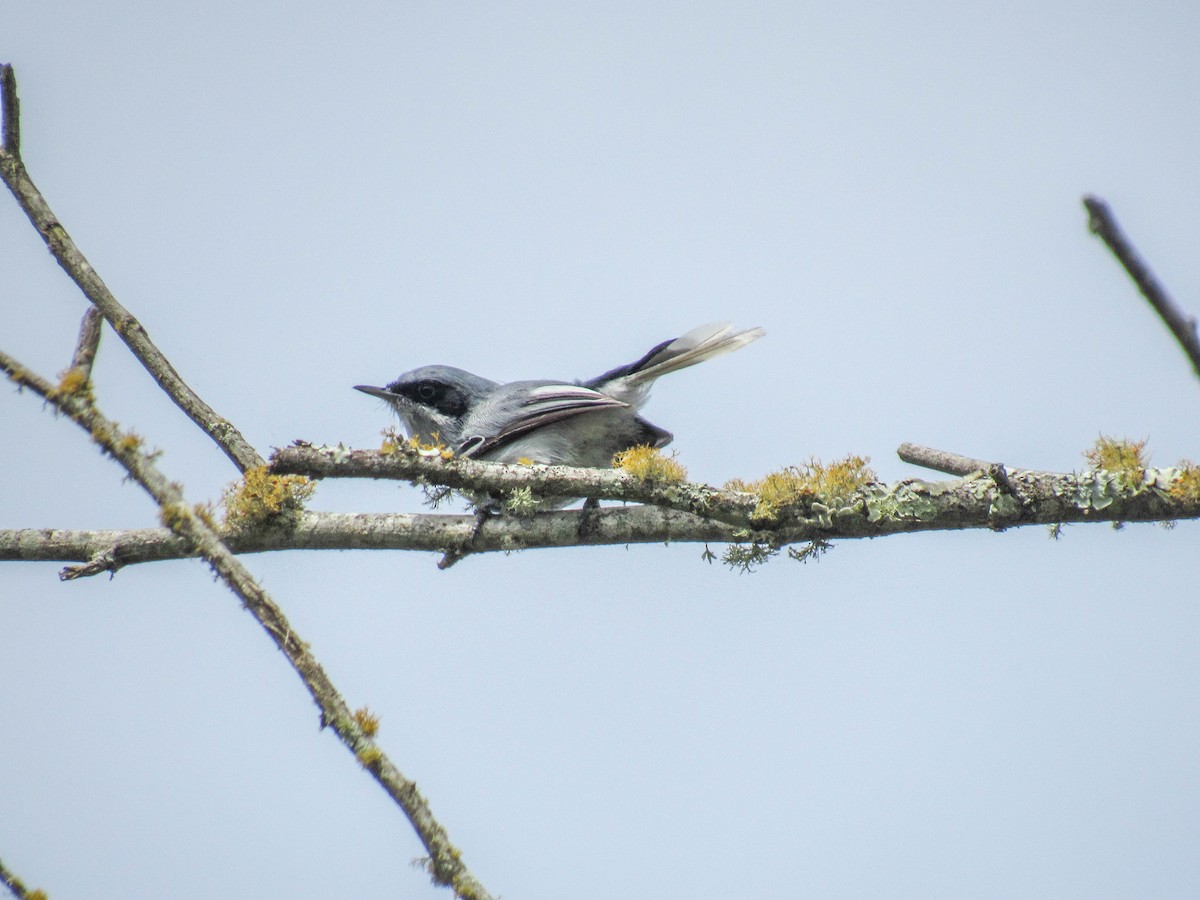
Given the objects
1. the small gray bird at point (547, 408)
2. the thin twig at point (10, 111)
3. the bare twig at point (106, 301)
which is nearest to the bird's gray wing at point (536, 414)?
the small gray bird at point (547, 408)

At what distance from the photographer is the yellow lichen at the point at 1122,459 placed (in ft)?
13.0

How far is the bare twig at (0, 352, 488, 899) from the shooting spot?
2.21 meters

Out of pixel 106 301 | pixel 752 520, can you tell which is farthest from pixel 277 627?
pixel 106 301

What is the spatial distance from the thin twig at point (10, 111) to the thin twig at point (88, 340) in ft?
4.81

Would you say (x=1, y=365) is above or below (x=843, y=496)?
above

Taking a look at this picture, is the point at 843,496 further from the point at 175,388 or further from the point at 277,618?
the point at 175,388

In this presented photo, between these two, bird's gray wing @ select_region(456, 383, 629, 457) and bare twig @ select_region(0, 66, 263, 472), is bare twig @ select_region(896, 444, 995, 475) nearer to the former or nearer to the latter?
bird's gray wing @ select_region(456, 383, 629, 457)

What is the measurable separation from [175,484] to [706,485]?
2.24 meters

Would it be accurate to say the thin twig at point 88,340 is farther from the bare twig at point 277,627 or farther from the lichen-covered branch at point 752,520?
the lichen-covered branch at point 752,520

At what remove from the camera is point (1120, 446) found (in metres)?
3.99

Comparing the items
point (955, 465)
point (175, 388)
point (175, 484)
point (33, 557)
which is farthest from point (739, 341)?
point (175, 484)

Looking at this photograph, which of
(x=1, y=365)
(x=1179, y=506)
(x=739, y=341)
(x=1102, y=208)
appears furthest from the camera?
(x=739, y=341)

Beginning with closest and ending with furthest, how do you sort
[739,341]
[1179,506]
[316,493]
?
[1179,506] < [316,493] < [739,341]

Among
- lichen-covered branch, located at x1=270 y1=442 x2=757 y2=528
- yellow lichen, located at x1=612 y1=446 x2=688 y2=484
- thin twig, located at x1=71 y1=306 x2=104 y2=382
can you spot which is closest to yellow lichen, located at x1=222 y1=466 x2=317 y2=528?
lichen-covered branch, located at x1=270 y1=442 x2=757 y2=528
